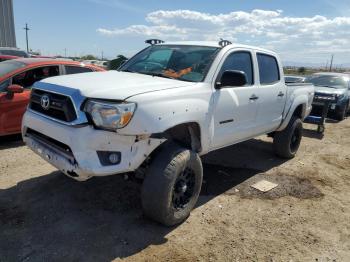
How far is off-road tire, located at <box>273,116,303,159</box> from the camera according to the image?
20.6ft

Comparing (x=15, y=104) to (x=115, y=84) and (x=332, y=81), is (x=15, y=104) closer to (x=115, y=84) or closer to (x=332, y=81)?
(x=115, y=84)

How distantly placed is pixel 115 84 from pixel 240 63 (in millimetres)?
1975

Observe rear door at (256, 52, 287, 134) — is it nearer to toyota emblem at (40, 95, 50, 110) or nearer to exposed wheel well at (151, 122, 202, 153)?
exposed wheel well at (151, 122, 202, 153)

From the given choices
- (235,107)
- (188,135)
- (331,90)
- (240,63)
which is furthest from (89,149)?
(331,90)

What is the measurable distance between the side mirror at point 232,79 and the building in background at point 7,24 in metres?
38.5

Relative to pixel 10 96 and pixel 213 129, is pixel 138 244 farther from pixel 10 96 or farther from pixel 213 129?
pixel 10 96

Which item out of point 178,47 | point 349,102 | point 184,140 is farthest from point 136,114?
point 349,102

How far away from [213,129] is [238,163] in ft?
7.44

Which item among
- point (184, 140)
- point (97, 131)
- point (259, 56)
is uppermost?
point (259, 56)

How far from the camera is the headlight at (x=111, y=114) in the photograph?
3090mm

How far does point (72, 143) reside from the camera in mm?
3119

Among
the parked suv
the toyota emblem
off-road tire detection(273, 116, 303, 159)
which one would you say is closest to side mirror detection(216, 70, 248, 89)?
the toyota emblem

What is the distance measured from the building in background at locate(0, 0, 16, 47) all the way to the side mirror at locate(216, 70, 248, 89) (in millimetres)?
38514

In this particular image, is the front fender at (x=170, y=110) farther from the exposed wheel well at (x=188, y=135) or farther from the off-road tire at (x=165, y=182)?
the off-road tire at (x=165, y=182)
